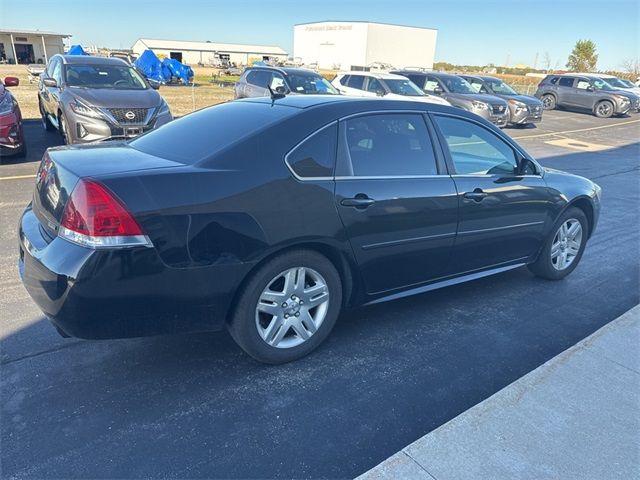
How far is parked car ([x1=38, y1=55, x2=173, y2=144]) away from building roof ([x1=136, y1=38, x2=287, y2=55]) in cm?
7956

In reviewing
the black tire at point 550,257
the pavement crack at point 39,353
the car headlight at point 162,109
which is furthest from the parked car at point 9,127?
the black tire at point 550,257

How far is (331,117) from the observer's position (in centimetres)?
326

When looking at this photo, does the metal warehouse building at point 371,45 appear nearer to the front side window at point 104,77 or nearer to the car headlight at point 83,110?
the front side window at point 104,77

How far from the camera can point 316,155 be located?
10.3 ft

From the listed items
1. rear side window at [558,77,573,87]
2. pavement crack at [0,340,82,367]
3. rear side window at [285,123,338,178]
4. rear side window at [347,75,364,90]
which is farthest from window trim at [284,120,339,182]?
rear side window at [558,77,573,87]

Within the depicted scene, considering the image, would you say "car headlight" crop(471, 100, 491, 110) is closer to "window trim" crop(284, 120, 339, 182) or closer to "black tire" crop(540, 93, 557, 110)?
"black tire" crop(540, 93, 557, 110)

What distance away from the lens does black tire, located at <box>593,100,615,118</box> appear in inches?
945

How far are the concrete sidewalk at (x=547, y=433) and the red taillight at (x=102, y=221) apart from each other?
1603 mm

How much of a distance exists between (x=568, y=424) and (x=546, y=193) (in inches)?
90.8

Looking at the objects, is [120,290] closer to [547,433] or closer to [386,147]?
[386,147]

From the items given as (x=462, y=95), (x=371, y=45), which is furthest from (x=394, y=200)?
(x=371, y=45)

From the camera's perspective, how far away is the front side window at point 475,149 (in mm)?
3820

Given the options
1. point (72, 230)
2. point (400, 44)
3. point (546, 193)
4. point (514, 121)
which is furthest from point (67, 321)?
point (400, 44)

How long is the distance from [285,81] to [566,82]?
1782cm
